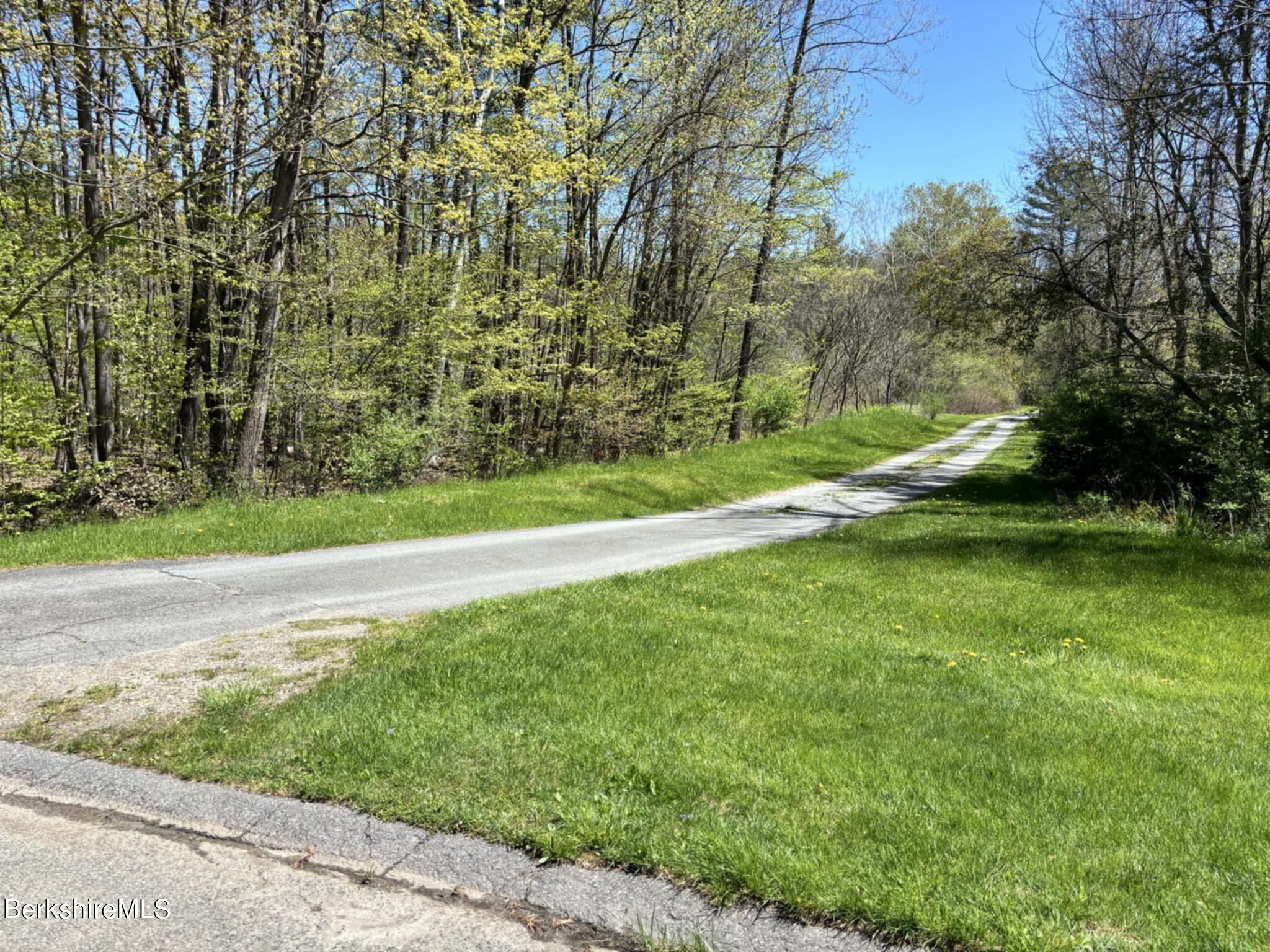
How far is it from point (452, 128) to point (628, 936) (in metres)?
13.3

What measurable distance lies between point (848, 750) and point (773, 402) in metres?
21.0

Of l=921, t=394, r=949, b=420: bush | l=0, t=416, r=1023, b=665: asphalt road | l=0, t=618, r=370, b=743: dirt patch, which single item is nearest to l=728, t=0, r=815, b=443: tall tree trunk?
l=0, t=416, r=1023, b=665: asphalt road

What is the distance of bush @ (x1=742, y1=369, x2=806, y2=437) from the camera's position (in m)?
23.7

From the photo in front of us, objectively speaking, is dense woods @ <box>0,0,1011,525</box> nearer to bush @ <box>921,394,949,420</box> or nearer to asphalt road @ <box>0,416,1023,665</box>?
asphalt road @ <box>0,416,1023,665</box>

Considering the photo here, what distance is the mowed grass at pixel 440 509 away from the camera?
8281 millimetres

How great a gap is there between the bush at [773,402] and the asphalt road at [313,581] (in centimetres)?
1156

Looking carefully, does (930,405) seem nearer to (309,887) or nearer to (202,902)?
(309,887)

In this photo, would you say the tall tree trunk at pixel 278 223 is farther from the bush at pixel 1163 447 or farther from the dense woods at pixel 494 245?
the bush at pixel 1163 447

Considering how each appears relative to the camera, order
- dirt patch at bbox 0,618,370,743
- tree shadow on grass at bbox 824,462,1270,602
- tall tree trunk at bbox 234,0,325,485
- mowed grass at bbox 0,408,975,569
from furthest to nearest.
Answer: tall tree trunk at bbox 234,0,325,485
mowed grass at bbox 0,408,975,569
tree shadow on grass at bbox 824,462,1270,602
dirt patch at bbox 0,618,370,743

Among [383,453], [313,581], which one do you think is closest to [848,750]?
[313,581]

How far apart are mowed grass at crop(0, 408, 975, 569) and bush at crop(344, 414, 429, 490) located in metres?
0.73

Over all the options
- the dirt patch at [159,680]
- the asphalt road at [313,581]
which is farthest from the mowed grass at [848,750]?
the asphalt road at [313,581]

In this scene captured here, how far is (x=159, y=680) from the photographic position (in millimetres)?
4598

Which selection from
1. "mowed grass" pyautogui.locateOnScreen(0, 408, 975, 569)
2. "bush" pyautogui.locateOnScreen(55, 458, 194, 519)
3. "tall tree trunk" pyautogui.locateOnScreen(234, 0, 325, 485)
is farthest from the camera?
"bush" pyautogui.locateOnScreen(55, 458, 194, 519)
